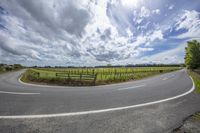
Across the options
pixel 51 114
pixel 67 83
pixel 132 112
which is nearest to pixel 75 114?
pixel 51 114

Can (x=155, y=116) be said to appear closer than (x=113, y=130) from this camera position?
No

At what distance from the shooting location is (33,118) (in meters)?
4.05

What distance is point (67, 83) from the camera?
54.6ft

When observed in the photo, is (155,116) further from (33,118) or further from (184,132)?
(33,118)

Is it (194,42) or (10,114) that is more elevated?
(194,42)

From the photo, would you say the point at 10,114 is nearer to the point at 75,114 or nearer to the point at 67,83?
the point at 75,114

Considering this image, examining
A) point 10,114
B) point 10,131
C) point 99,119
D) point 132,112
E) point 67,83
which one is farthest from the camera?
point 67,83

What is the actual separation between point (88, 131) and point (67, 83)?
13.9m

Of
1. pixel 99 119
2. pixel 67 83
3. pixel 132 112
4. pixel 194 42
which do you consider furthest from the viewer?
pixel 194 42

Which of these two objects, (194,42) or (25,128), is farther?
(194,42)

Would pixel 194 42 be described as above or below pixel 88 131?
above

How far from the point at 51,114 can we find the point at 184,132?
3.90m

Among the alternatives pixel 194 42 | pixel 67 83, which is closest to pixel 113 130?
pixel 67 83

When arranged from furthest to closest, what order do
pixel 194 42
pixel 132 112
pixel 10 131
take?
pixel 194 42
pixel 132 112
pixel 10 131
